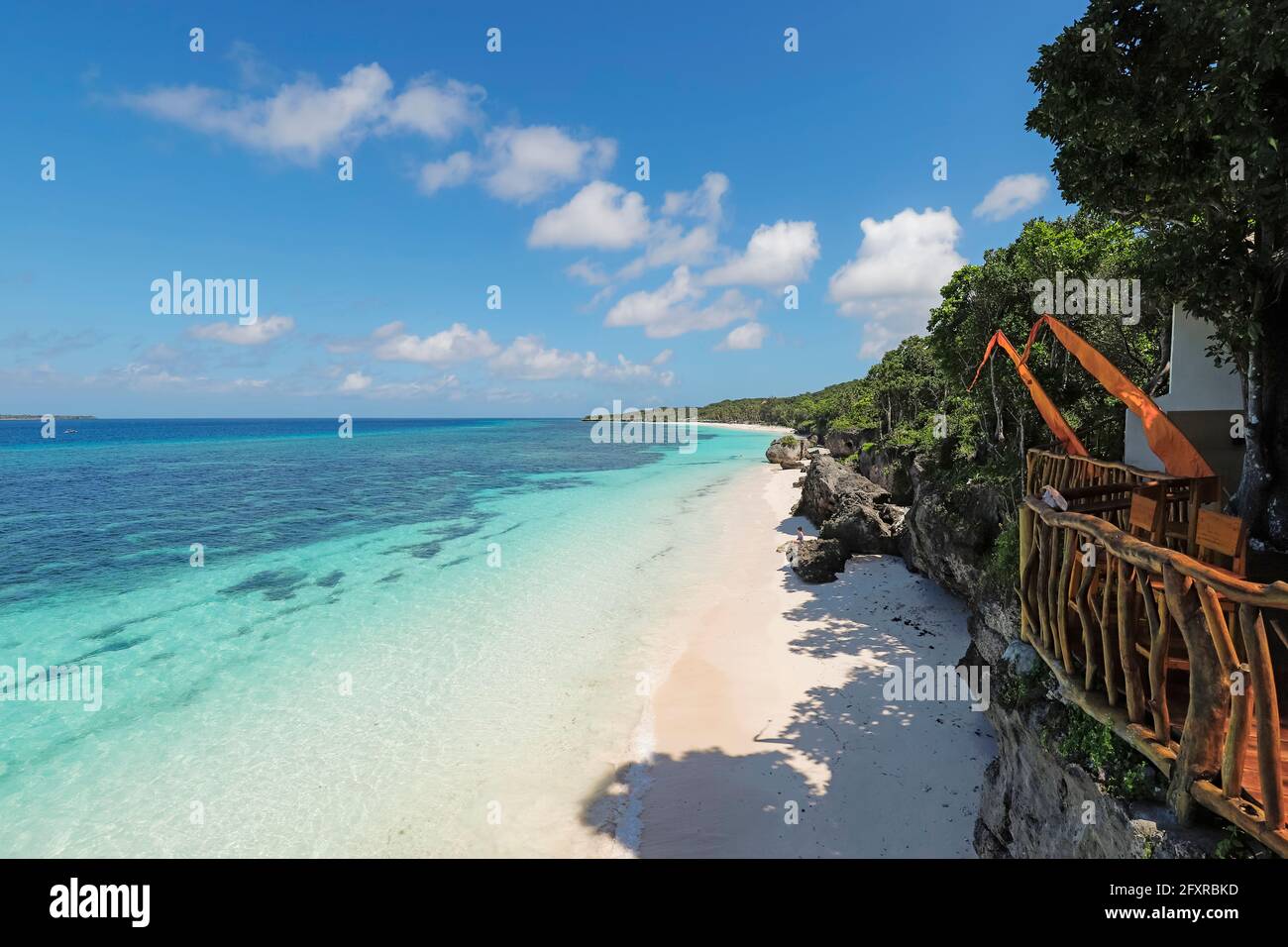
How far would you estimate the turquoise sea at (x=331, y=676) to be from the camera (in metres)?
9.73

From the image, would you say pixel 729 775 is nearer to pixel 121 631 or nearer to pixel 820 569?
pixel 820 569

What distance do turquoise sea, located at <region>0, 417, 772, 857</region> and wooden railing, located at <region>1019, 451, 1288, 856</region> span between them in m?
7.77

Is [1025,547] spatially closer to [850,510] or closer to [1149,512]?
[1149,512]

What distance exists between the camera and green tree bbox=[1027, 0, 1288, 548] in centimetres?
607

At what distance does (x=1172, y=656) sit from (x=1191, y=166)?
21.3 ft

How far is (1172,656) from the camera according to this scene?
4.80 metres

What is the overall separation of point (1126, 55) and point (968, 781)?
11028 mm

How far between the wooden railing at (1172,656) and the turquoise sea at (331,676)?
25.5 ft

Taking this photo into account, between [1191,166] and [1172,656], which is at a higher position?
[1191,166]

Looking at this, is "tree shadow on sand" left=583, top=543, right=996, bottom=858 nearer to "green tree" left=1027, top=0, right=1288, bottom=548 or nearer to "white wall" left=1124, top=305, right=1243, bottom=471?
"green tree" left=1027, top=0, right=1288, bottom=548

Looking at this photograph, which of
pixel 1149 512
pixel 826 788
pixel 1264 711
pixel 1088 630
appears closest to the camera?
pixel 1264 711

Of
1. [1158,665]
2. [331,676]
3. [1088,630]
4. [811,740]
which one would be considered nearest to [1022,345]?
[811,740]

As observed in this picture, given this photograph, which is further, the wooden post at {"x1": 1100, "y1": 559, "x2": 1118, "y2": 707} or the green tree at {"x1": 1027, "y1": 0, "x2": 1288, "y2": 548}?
the green tree at {"x1": 1027, "y1": 0, "x2": 1288, "y2": 548}

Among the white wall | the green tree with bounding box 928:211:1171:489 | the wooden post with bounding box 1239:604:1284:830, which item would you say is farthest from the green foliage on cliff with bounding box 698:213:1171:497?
the wooden post with bounding box 1239:604:1284:830
